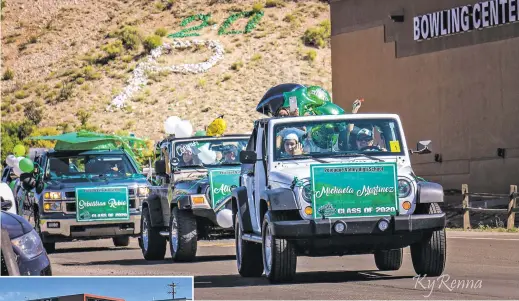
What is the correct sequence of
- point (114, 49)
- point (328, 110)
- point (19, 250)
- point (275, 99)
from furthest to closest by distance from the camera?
point (114, 49)
point (275, 99)
point (328, 110)
point (19, 250)

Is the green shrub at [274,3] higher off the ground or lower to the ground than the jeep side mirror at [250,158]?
higher

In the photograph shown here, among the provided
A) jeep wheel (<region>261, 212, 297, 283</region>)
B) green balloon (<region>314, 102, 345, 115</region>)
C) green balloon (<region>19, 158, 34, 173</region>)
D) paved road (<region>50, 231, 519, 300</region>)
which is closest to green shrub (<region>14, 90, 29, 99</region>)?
green balloon (<region>19, 158, 34, 173</region>)

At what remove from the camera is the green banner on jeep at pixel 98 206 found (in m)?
25.1

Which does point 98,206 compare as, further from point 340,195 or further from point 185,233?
point 340,195

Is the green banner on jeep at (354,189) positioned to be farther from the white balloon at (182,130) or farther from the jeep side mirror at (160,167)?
the white balloon at (182,130)

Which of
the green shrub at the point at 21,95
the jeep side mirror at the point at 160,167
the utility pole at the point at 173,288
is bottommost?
the utility pole at the point at 173,288

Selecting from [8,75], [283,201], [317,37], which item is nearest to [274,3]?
[317,37]

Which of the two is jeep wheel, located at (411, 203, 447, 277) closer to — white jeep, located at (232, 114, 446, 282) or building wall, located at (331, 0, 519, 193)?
white jeep, located at (232, 114, 446, 282)

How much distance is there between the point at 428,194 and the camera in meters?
15.4

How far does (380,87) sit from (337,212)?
86.3ft

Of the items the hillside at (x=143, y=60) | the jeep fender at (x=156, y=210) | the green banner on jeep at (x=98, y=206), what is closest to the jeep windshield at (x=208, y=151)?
the jeep fender at (x=156, y=210)

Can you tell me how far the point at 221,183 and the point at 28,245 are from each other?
9514mm

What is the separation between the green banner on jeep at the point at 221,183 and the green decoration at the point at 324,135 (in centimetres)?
408

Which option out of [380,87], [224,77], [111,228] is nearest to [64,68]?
[224,77]
